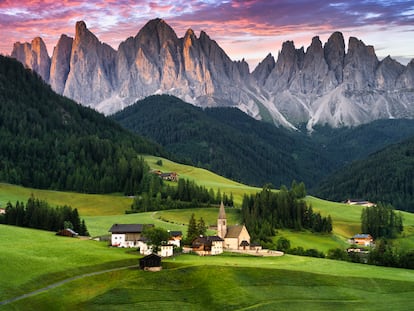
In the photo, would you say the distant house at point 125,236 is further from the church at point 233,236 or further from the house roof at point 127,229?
the church at point 233,236

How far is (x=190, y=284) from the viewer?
306 feet

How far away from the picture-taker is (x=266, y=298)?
90312mm

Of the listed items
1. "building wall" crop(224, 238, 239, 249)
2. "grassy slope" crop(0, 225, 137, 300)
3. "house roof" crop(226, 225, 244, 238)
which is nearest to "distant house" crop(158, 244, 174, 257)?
"grassy slope" crop(0, 225, 137, 300)

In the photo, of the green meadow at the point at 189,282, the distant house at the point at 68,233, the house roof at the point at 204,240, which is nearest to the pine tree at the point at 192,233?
the house roof at the point at 204,240

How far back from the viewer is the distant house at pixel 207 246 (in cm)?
12281

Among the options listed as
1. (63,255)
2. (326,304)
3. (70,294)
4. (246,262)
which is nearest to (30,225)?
(63,255)

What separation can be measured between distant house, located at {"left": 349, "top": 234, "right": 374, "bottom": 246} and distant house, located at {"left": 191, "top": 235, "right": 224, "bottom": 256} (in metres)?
54.6

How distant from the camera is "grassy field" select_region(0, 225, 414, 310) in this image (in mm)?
85562

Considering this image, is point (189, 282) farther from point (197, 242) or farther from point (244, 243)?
point (244, 243)

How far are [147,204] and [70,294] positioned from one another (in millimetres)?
111976

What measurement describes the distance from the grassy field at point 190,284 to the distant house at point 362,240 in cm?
6048

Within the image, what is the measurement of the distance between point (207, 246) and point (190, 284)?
30652mm

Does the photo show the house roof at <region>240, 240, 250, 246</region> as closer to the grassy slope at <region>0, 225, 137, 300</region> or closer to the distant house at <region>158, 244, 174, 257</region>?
the distant house at <region>158, 244, 174, 257</region>

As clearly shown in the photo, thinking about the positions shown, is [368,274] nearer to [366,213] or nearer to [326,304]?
[326,304]
